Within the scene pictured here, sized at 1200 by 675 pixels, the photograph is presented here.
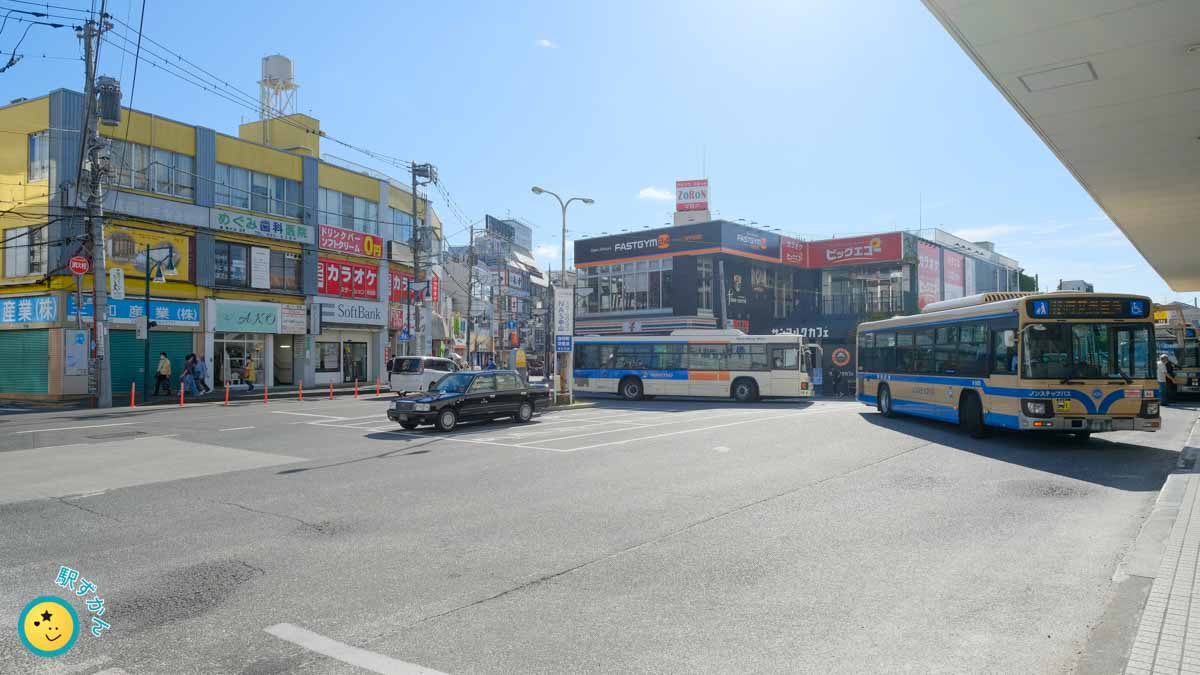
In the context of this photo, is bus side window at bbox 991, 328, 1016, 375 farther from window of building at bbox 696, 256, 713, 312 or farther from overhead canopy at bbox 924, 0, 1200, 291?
window of building at bbox 696, 256, 713, 312

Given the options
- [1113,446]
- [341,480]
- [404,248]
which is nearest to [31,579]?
[341,480]

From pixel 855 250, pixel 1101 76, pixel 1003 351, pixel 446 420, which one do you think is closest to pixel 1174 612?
pixel 1101 76

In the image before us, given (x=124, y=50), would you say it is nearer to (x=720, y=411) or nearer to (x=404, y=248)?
(x=404, y=248)

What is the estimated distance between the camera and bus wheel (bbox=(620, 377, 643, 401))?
30.3 m

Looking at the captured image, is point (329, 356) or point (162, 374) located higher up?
point (329, 356)

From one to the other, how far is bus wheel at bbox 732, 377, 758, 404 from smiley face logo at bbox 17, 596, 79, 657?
2532 centimetres

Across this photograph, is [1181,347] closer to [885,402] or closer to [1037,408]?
[885,402]

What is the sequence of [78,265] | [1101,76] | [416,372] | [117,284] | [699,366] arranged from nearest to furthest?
[1101,76], [78,265], [117,284], [699,366], [416,372]

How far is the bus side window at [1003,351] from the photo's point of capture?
1381cm

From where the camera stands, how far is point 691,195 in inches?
2330

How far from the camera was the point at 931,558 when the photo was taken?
21.7 feet

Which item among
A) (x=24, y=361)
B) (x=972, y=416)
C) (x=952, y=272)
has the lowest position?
(x=972, y=416)

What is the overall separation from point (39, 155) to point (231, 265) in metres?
8.33

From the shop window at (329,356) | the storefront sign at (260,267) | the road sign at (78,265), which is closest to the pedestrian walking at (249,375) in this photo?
the storefront sign at (260,267)
